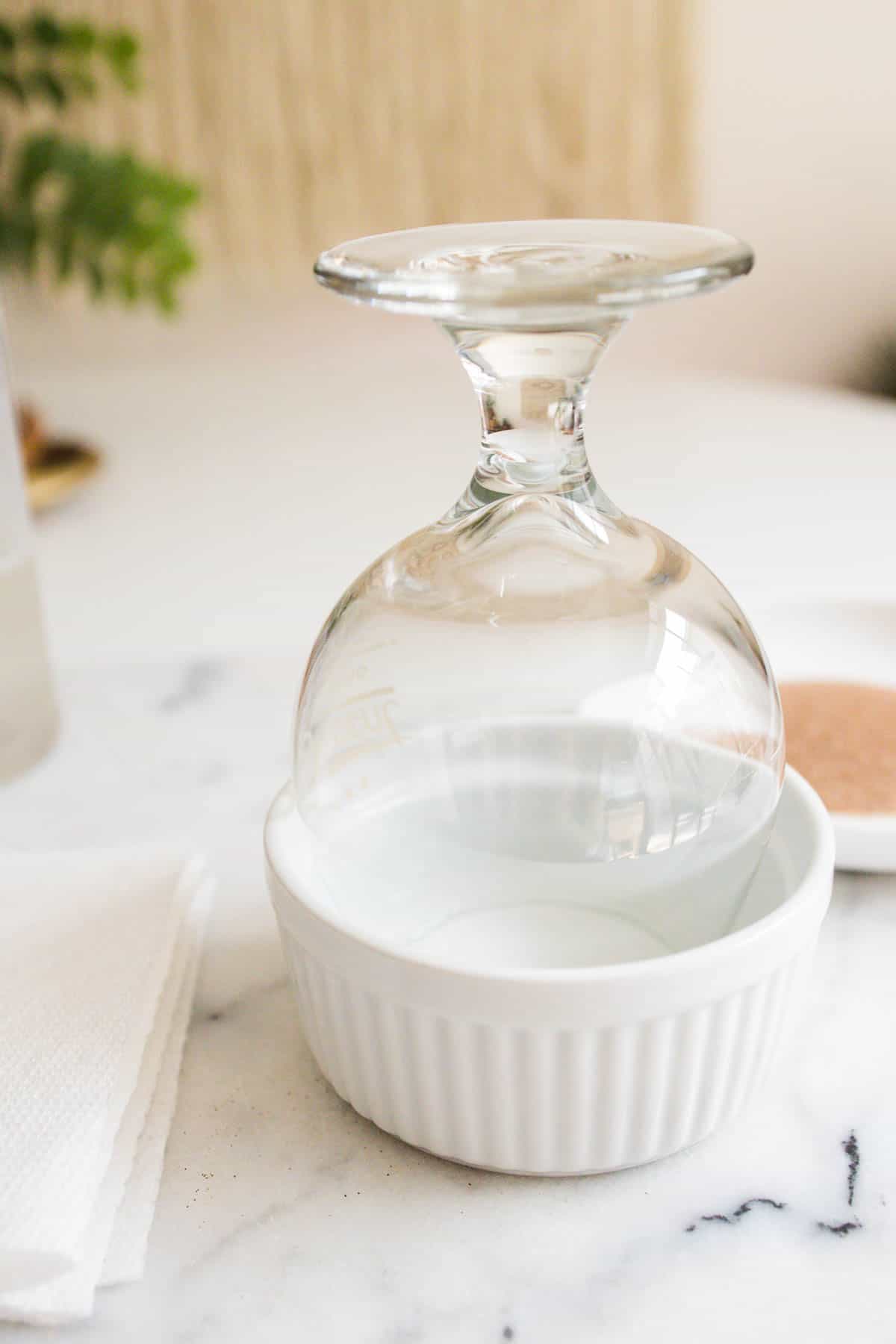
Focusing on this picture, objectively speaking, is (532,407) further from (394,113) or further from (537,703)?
(394,113)

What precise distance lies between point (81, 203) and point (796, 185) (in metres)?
0.92

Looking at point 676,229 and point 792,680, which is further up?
point 676,229

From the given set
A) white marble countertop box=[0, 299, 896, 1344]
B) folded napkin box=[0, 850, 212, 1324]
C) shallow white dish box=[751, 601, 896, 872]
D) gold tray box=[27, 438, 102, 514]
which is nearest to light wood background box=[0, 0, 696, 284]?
white marble countertop box=[0, 299, 896, 1344]

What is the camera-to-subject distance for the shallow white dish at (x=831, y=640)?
64cm

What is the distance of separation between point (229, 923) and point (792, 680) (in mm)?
253

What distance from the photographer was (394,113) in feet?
5.18

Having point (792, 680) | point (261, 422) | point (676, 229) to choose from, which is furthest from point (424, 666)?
point (261, 422)

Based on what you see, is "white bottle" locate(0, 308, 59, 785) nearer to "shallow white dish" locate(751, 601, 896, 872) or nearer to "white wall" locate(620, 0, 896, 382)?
"shallow white dish" locate(751, 601, 896, 872)

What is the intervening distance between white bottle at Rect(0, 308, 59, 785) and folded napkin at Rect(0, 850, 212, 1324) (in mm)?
128

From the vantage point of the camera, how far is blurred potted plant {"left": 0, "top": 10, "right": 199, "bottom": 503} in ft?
3.47

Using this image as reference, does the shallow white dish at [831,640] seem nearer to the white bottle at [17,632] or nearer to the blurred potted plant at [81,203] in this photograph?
the white bottle at [17,632]

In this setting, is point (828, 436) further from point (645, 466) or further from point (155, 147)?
point (155, 147)

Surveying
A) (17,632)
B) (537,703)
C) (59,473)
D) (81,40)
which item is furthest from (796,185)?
(537,703)

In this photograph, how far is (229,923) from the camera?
48 centimetres
